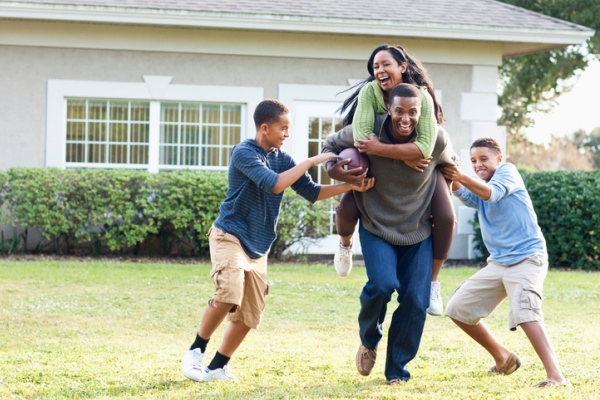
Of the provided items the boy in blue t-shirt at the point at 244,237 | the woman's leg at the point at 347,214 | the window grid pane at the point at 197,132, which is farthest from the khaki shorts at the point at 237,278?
the window grid pane at the point at 197,132

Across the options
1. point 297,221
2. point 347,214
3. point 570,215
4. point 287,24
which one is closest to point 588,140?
point 570,215

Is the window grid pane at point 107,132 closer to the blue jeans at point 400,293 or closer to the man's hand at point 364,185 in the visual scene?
the blue jeans at point 400,293

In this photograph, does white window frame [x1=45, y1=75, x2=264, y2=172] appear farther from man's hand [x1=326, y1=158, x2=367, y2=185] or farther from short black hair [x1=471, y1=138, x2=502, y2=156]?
man's hand [x1=326, y1=158, x2=367, y2=185]

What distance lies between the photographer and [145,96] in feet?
41.8

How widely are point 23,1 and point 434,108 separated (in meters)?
8.26

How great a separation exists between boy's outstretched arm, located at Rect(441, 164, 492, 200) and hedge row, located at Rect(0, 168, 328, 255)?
23.1ft

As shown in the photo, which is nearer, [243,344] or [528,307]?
[528,307]

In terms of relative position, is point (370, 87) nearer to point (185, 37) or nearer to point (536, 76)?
point (185, 37)

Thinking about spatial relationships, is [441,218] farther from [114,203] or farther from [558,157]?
[558,157]

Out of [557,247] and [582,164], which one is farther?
[582,164]

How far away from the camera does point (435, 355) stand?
20.9 feet

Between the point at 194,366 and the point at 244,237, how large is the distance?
819 millimetres

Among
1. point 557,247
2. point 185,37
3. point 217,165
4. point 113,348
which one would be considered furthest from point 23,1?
point 557,247

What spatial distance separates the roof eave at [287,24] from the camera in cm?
1207
